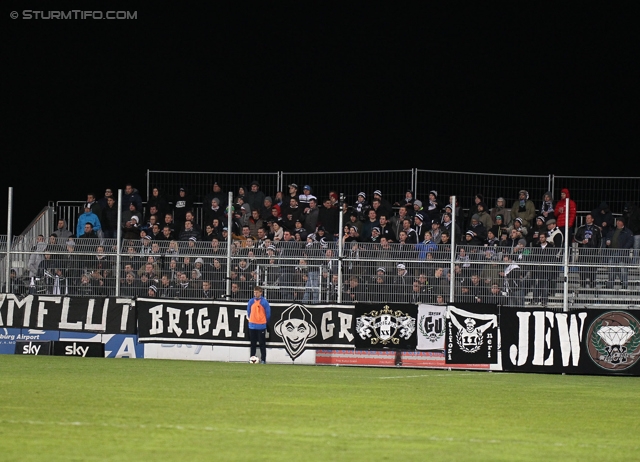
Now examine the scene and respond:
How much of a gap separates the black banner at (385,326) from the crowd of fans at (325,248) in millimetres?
264

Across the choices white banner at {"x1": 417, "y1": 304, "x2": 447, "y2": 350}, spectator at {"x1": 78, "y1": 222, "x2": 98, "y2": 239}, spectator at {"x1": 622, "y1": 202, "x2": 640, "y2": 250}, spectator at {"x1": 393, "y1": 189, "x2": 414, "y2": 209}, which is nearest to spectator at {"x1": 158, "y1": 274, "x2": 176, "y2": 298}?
spectator at {"x1": 78, "y1": 222, "x2": 98, "y2": 239}

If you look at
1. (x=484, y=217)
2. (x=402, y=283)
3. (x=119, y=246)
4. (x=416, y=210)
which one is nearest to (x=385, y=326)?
(x=402, y=283)

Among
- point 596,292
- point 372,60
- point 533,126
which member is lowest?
point 596,292

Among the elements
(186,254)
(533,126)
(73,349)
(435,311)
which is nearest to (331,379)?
(435,311)

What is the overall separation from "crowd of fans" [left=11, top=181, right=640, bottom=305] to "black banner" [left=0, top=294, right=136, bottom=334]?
25 centimetres

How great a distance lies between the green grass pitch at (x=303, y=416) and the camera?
9.90 meters

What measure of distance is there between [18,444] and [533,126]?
934 inches

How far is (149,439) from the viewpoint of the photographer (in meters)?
10.3

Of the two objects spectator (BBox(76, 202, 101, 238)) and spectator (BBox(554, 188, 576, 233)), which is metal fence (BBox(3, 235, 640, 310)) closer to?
spectator (BBox(76, 202, 101, 238))

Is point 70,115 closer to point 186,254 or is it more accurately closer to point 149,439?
point 186,254

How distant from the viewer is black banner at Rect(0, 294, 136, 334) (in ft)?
80.3

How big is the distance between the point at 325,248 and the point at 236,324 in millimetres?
2658

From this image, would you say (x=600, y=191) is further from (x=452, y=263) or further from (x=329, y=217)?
(x=452, y=263)

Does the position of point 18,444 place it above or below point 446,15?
below
